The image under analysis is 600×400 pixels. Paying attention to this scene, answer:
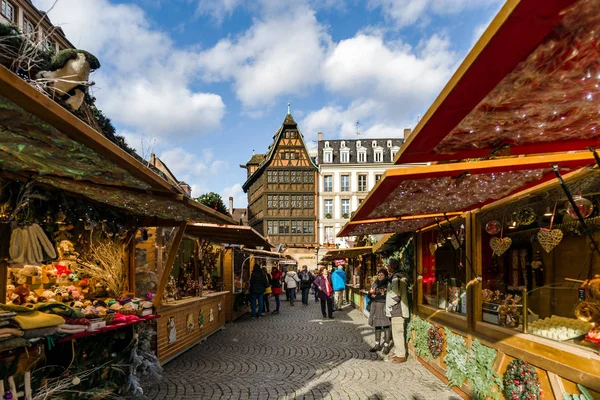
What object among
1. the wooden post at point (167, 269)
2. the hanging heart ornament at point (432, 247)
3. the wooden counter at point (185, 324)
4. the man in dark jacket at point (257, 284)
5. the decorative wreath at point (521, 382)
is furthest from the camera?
the man in dark jacket at point (257, 284)

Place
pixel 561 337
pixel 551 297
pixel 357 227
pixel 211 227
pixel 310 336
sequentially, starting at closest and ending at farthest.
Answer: pixel 561 337 → pixel 551 297 → pixel 357 227 → pixel 211 227 → pixel 310 336

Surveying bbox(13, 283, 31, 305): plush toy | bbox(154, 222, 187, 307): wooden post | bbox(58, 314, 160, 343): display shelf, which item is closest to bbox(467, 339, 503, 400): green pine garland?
bbox(58, 314, 160, 343): display shelf

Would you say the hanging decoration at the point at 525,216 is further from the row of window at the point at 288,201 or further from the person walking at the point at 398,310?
the row of window at the point at 288,201

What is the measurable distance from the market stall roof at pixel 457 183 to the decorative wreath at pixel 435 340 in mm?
1827

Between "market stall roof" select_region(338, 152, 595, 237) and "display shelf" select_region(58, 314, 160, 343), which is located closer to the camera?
"market stall roof" select_region(338, 152, 595, 237)

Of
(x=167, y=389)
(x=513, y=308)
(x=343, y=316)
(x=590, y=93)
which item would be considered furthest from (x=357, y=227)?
(x=343, y=316)

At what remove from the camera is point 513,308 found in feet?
15.1

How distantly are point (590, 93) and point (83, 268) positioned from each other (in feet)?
19.7

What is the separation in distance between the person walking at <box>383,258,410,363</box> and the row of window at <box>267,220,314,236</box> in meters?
34.4

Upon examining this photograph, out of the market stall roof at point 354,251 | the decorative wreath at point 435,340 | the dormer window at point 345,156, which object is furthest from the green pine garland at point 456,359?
the dormer window at point 345,156

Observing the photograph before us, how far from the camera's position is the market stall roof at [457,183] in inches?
120

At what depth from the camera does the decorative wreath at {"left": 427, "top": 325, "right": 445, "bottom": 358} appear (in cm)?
627

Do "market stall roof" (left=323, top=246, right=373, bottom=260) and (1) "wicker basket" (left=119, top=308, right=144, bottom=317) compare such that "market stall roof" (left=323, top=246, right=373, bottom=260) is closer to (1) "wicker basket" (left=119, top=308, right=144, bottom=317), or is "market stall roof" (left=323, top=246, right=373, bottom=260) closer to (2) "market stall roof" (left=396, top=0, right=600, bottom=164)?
(1) "wicker basket" (left=119, top=308, right=144, bottom=317)

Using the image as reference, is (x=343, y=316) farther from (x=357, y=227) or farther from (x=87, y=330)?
(x=87, y=330)
